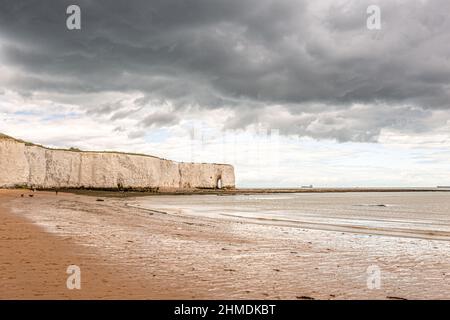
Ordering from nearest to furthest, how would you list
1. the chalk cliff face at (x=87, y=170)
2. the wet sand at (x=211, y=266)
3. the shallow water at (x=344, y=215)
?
1. the wet sand at (x=211, y=266)
2. the shallow water at (x=344, y=215)
3. the chalk cliff face at (x=87, y=170)

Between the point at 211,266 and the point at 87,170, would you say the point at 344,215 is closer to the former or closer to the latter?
the point at 211,266

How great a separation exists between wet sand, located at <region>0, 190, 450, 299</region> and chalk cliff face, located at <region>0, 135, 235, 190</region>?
60278 millimetres

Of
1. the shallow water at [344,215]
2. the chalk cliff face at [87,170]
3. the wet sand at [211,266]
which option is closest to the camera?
the wet sand at [211,266]

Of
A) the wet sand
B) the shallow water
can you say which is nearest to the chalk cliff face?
the shallow water

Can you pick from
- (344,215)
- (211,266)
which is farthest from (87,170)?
(211,266)

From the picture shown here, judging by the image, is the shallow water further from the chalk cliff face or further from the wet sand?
the chalk cliff face

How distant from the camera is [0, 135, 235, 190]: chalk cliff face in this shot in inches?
2689

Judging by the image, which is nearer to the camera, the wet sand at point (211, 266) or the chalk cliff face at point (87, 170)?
the wet sand at point (211, 266)

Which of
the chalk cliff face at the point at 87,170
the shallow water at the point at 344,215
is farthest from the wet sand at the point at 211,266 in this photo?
the chalk cliff face at the point at 87,170

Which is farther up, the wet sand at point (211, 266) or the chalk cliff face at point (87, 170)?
the chalk cliff face at point (87, 170)

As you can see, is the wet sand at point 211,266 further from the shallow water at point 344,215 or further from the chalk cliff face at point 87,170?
the chalk cliff face at point 87,170

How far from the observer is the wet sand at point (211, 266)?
274 inches

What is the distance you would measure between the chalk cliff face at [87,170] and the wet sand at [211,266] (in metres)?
60.3

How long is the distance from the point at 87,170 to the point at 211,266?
3348 inches
